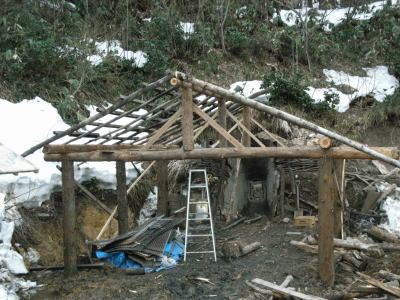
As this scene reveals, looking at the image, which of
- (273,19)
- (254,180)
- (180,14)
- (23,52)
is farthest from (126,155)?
(273,19)

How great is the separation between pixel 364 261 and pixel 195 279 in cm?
308

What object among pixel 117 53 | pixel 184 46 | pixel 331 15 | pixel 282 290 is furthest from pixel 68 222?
pixel 331 15

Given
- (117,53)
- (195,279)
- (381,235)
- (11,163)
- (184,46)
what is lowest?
(195,279)

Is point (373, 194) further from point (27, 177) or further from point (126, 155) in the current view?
point (27, 177)

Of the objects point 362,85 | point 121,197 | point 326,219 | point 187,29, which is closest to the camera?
point 326,219

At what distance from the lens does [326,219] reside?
705cm

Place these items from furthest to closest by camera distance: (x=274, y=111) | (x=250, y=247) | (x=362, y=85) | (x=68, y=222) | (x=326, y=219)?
(x=362, y=85) → (x=250, y=247) → (x=68, y=222) → (x=326, y=219) → (x=274, y=111)

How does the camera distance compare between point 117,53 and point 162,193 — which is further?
point 117,53

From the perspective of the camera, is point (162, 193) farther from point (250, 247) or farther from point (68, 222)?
point (68, 222)

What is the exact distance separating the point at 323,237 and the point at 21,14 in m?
11.6

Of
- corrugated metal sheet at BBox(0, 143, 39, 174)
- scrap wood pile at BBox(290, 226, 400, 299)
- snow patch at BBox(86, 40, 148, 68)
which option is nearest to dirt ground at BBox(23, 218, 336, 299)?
scrap wood pile at BBox(290, 226, 400, 299)

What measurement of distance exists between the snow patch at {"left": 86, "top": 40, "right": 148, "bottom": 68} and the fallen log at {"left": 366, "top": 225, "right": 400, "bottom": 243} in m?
9.71

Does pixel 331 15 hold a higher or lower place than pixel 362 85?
higher

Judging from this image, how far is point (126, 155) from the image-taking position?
7.59 m
